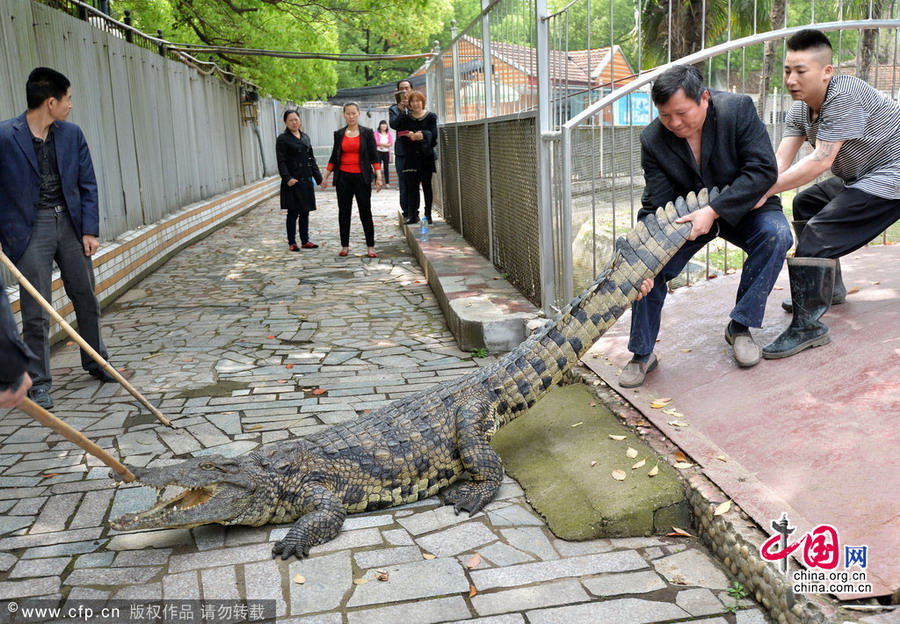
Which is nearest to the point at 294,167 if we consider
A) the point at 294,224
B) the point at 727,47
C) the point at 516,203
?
the point at 294,224

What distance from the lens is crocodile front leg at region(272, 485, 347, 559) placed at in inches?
137

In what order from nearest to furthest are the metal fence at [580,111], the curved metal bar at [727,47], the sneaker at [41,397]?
the curved metal bar at [727,47]
the sneaker at [41,397]
the metal fence at [580,111]

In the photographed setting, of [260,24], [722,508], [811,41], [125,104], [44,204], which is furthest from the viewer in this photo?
[260,24]

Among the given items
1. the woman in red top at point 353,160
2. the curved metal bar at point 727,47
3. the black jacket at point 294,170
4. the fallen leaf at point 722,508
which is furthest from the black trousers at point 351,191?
the fallen leaf at point 722,508

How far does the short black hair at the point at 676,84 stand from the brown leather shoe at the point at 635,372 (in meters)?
1.53

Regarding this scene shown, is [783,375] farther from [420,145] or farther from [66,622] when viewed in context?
[420,145]

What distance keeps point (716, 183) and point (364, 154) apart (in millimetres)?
6996

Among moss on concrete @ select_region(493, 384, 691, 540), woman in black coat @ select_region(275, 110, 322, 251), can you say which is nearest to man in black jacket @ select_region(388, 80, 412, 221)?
woman in black coat @ select_region(275, 110, 322, 251)

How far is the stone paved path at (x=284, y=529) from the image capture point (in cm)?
311

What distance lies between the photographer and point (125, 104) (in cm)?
1062

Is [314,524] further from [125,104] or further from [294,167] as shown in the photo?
[294,167]

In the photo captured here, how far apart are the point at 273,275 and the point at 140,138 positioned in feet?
9.81

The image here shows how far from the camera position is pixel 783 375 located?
4.05 meters

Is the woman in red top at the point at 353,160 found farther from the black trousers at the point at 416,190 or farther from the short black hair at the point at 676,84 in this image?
the short black hair at the point at 676,84
